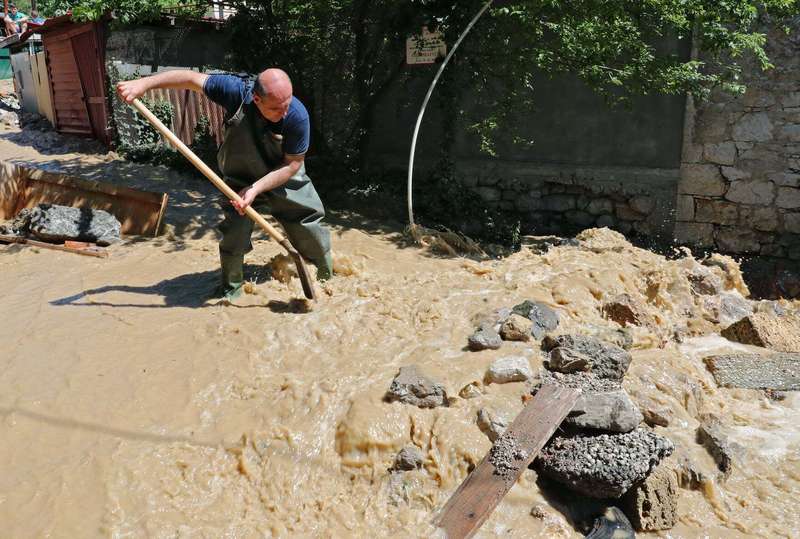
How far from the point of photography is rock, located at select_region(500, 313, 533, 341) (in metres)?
4.64

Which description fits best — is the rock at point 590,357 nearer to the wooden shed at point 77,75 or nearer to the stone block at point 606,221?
the stone block at point 606,221

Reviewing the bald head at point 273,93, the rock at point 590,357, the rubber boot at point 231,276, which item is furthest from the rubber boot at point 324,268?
the rock at point 590,357

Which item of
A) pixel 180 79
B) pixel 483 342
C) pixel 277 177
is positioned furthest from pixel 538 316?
pixel 180 79

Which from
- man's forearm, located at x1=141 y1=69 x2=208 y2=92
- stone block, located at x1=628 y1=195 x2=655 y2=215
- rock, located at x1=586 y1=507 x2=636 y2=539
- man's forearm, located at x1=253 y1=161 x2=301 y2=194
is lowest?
rock, located at x1=586 y1=507 x2=636 y2=539

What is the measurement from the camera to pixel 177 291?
5477 millimetres

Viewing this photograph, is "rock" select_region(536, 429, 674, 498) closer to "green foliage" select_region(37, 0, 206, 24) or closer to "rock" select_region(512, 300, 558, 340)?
"rock" select_region(512, 300, 558, 340)

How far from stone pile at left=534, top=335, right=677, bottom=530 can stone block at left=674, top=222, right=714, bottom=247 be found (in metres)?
5.03

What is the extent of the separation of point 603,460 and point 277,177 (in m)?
2.73

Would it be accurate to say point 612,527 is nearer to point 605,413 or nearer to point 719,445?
point 605,413

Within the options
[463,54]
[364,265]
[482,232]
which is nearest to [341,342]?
[364,265]

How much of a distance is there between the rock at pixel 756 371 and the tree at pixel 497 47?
3179 mm

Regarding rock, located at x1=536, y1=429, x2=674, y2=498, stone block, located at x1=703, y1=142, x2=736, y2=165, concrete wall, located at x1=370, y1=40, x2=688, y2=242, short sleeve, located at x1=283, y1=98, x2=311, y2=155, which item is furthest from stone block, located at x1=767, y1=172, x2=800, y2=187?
short sleeve, located at x1=283, y1=98, x2=311, y2=155

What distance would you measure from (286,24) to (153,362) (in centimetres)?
613

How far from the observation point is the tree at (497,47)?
7086 mm
